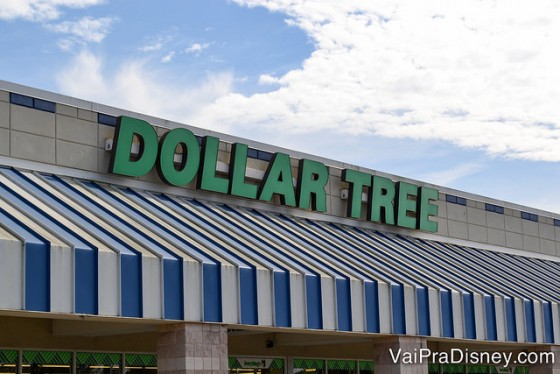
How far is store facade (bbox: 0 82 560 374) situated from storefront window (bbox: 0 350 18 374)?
0.02 m

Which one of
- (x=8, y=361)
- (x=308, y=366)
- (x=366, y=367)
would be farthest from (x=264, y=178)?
(x=8, y=361)

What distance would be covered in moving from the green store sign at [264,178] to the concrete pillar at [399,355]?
512cm

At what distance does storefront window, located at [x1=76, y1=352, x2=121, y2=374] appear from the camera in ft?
79.2

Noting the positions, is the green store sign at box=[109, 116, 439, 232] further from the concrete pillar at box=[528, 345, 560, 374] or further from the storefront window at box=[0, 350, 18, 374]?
the concrete pillar at box=[528, 345, 560, 374]

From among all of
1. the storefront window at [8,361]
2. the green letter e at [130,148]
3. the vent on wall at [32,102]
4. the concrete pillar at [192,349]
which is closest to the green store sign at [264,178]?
the green letter e at [130,148]

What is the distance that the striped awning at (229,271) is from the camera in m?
18.3

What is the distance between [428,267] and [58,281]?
13582 millimetres

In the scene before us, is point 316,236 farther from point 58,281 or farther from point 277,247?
point 58,281

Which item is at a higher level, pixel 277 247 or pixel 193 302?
pixel 277 247

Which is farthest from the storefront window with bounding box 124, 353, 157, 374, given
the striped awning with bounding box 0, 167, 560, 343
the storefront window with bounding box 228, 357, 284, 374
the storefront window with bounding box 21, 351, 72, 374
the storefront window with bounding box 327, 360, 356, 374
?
the storefront window with bounding box 327, 360, 356, 374

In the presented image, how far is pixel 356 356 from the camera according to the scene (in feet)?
104

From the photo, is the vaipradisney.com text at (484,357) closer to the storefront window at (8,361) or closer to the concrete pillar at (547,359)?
the concrete pillar at (547,359)

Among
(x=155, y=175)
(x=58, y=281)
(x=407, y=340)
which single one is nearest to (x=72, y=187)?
(x=155, y=175)

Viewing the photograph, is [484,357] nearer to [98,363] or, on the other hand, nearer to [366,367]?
[366,367]
